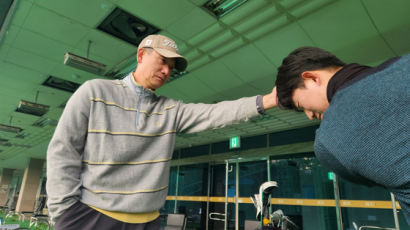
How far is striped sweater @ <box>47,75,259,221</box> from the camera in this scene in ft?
2.73

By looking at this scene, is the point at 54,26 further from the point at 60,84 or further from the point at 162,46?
the point at 162,46

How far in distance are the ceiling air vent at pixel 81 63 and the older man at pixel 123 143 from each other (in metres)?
3.34

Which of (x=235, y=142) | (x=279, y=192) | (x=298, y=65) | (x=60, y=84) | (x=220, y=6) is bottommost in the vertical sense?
(x=279, y=192)

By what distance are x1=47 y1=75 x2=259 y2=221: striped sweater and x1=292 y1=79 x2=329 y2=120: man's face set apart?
9.4 inches

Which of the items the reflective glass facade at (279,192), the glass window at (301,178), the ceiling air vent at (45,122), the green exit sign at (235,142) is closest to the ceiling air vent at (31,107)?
the ceiling air vent at (45,122)

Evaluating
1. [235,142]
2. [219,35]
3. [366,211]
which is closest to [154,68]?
[219,35]

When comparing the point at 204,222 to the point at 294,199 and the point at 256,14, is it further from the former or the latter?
the point at 256,14

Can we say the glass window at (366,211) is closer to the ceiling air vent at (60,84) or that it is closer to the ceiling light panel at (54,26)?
the ceiling light panel at (54,26)

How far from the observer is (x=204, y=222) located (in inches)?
368

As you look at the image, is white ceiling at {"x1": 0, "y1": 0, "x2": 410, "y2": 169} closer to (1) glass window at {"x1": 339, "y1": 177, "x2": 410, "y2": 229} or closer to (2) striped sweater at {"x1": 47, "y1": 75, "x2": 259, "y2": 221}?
(2) striped sweater at {"x1": 47, "y1": 75, "x2": 259, "y2": 221}

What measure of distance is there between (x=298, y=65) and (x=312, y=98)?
0.10m

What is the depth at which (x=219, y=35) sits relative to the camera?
3891 mm

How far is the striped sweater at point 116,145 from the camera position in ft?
2.73

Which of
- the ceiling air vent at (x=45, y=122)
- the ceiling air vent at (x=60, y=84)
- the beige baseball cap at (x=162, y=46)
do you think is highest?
the ceiling air vent at (x=60, y=84)
